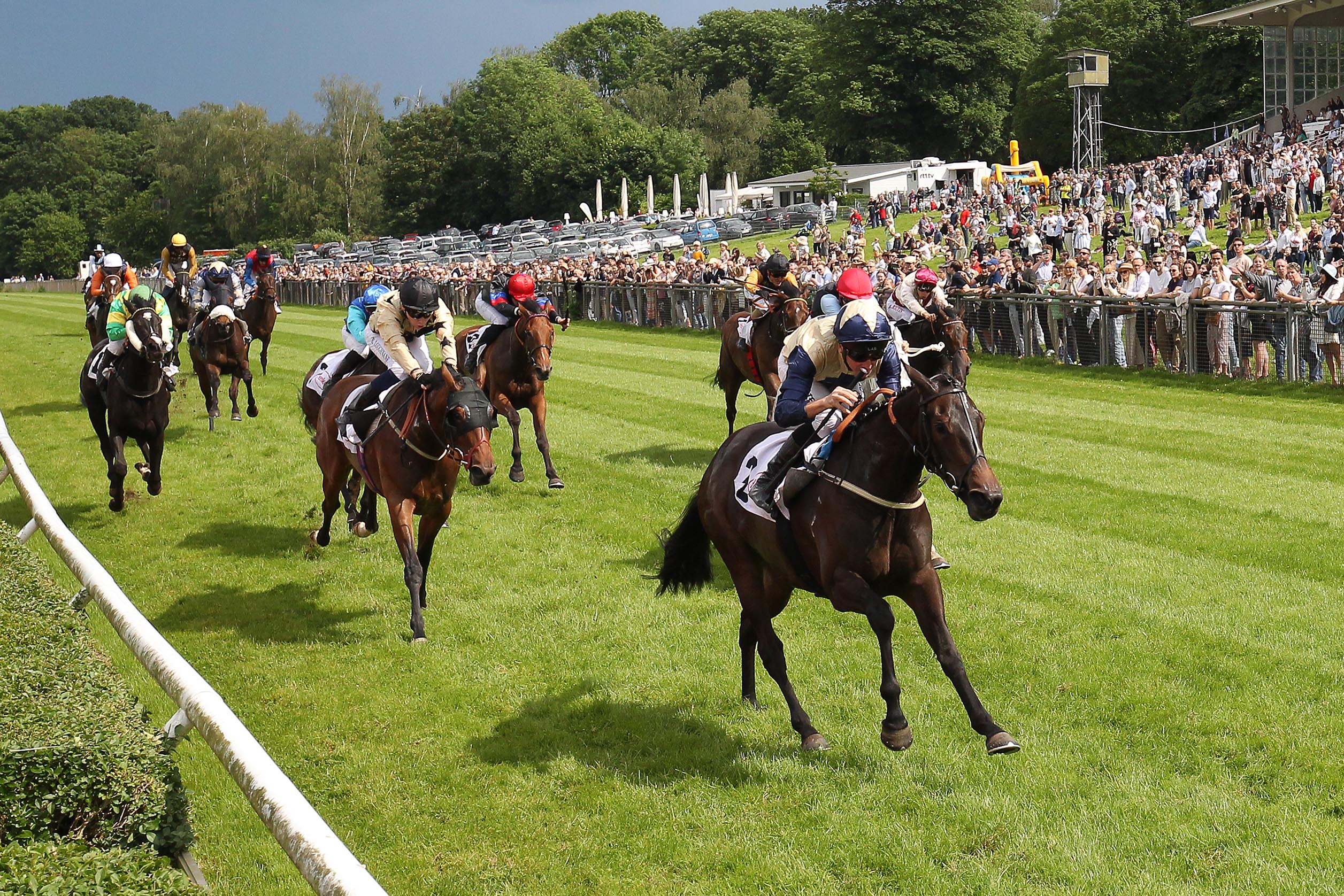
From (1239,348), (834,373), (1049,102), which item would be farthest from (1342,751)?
(1049,102)

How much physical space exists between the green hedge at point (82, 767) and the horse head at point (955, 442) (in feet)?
10.5

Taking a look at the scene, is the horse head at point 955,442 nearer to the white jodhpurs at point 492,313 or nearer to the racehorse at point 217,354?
the white jodhpurs at point 492,313

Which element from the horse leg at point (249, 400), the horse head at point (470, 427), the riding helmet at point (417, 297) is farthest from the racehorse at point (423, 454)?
the horse leg at point (249, 400)

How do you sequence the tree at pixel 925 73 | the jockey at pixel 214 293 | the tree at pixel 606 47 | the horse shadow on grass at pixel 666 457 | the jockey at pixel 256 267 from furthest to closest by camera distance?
1. the tree at pixel 606 47
2. the tree at pixel 925 73
3. the jockey at pixel 256 267
4. the jockey at pixel 214 293
5. the horse shadow on grass at pixel 666 457

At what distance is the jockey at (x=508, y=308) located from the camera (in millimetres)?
13641

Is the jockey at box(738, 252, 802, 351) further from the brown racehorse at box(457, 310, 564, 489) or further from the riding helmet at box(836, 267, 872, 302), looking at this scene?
the riding helmet at box(836, 267, 872, 302)

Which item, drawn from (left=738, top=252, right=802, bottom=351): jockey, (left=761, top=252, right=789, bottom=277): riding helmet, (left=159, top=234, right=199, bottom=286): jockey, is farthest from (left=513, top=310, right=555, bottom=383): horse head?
(left=159, top=234, right=199, bottom=286): jockey

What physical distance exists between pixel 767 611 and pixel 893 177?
6863cm

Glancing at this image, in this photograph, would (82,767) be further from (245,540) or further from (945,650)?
(245,540)

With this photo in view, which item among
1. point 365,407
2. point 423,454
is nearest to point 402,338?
point 365,407

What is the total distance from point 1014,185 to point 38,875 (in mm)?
47804

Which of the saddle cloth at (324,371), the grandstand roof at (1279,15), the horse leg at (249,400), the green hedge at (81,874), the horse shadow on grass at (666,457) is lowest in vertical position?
the green hedge at (81,874)

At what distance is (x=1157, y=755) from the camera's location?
6.15 m

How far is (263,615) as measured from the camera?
9359mm
